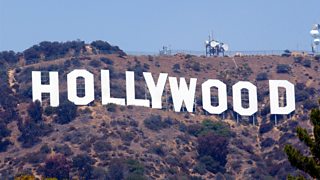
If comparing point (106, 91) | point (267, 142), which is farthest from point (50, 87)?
point (267, 142)

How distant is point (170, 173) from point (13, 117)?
19.9 m

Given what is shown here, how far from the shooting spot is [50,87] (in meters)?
102

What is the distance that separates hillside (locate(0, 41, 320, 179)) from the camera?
9931 centimetres

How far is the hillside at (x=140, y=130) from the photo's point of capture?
3910 inches

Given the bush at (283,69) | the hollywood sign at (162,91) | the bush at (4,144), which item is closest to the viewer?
the hollywood sign at (162,91)

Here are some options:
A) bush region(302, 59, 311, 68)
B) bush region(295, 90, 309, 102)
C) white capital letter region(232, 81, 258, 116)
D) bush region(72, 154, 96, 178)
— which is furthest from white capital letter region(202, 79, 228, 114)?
bush region(302, 59, 311, 68)

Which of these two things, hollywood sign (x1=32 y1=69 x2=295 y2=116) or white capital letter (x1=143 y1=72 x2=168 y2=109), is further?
white capital letter (x1=143 y1=72 x2=168 y2=109)

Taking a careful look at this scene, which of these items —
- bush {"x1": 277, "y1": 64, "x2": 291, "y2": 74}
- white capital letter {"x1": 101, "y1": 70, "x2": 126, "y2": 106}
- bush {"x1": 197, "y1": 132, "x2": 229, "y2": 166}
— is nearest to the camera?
white capital letter {"x1": 101, "y1": 70, "x2": 126, "y2": 106}

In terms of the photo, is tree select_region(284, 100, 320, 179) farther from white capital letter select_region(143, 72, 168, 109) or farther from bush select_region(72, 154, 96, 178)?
white capital letter select_region(143, 72, 168, 109)

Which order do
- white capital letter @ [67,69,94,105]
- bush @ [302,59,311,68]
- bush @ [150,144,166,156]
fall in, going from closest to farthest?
bush @ [150,144,166,156]
white capital letter @ [67,69,94,105]
bush @ [302,59,311,68]

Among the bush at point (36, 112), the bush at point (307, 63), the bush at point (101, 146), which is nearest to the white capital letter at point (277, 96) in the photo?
the bush at point (307, 63)

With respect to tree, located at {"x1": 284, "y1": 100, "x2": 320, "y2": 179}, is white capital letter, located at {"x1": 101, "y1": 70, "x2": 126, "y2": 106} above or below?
above

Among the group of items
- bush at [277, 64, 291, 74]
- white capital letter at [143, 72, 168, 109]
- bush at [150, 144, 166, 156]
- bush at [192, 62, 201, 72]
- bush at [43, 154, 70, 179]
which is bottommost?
bush at [43, 154, 70, 179]

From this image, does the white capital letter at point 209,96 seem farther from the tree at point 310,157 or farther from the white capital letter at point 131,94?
the tree at point 310,157
